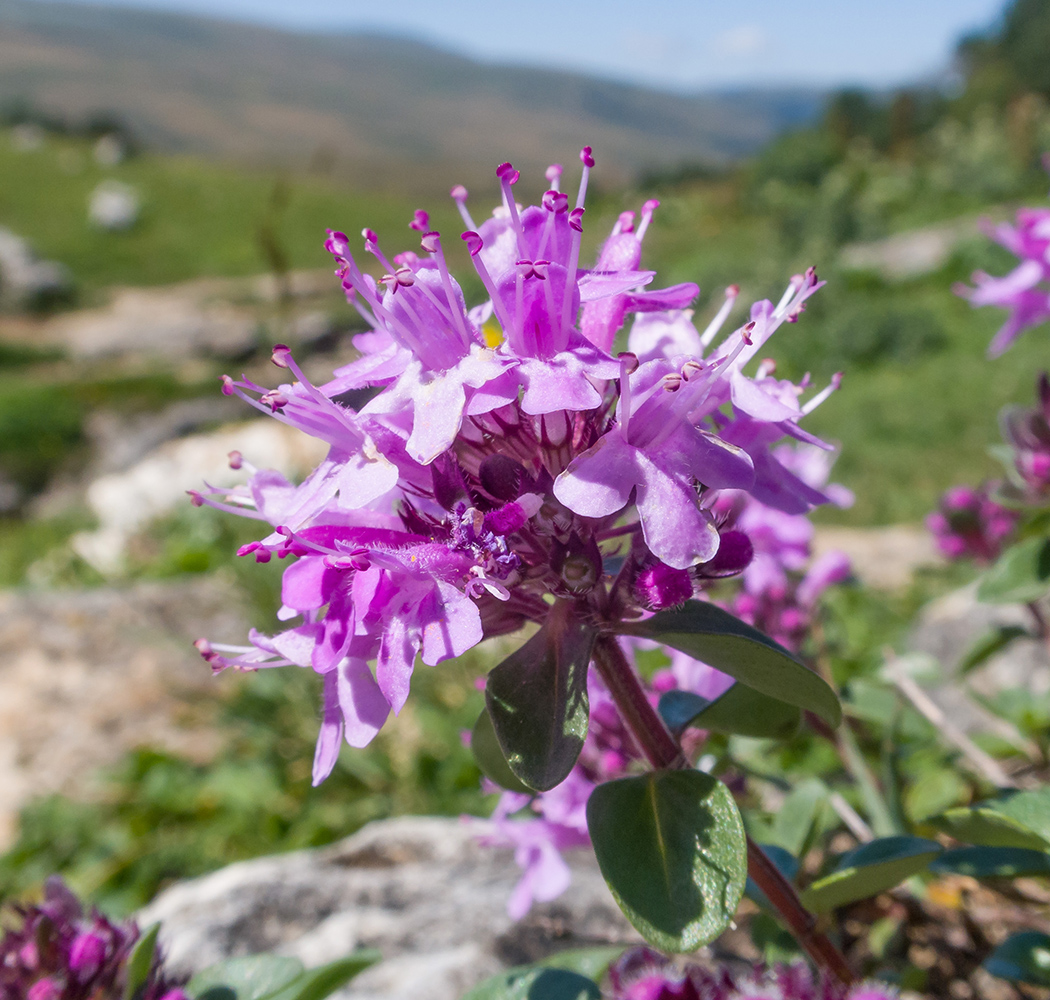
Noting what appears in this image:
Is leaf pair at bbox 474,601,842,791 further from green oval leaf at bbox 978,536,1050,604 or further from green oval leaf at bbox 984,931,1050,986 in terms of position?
green oval leaf at bbox 978,536,1050,604

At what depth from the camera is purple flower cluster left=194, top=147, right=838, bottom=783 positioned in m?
0.73

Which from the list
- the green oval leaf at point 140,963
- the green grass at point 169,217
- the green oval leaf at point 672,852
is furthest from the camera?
the green grass at point 169,217

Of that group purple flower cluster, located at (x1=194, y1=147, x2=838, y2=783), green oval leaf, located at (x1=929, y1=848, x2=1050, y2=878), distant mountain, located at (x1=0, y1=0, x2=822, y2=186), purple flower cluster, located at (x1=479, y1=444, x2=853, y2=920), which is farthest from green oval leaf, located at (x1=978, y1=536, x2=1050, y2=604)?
distant mountain, located at (x1=0, y1=0, x2=822, y2=186)

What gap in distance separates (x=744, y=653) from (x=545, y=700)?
174mm

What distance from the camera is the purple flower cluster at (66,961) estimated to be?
110 centimetres

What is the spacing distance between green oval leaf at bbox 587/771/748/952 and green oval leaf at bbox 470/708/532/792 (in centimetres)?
15

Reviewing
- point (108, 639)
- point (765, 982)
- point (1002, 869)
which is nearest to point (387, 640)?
point (765, 982)

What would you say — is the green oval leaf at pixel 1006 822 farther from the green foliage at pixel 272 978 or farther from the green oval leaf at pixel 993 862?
the green foliage at pixel 272 978

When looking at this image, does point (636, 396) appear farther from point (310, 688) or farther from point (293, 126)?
point (293, 126)

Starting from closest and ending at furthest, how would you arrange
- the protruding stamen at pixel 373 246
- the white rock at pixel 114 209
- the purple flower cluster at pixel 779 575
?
the protruding stamen at pixel 373 246, the purple flower cluster at pixel 779 575, the white rock at pixel 114 209

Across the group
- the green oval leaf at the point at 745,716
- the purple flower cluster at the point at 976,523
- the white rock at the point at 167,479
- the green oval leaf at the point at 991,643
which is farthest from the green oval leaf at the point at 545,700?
the white rock at the point at 167,479

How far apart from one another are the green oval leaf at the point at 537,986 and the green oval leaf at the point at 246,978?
0.20 metres

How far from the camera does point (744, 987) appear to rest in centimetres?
91

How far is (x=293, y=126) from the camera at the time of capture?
5956cm
